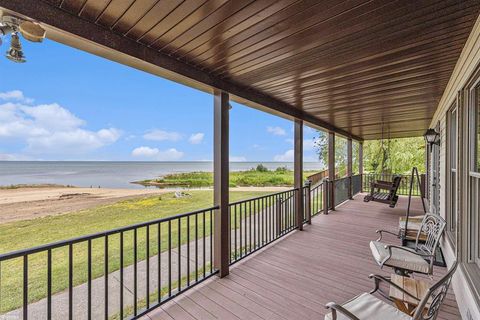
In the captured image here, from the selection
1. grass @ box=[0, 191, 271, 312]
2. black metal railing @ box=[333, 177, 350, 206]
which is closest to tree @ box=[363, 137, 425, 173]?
black metal railing @ box=[333, 177, 350, 206]

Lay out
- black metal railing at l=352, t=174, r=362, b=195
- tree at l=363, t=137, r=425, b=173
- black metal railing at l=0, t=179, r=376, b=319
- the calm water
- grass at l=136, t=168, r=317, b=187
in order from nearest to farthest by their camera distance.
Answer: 1. black metal railing at l=0, t=179, r=376, b=319
2. black metal railing at l=352, t=174, r=362, b=195
3. tree at l=363, t=137, r=425, b=173
4. the calm water
5. grass at l=136, t=168, r=317, b=187

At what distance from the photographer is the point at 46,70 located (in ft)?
45.8

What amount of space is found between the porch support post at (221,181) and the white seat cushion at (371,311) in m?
1.62

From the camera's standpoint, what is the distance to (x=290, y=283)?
2674 millimetres

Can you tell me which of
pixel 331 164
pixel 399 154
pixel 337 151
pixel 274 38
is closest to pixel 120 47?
pixel 274 38

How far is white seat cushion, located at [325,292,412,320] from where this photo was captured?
4.94 feet

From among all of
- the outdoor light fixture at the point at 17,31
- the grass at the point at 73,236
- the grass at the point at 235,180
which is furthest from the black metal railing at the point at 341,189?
the grass at the point at 235,180

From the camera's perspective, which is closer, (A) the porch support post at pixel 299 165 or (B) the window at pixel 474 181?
(B) the window at pixel 474 181

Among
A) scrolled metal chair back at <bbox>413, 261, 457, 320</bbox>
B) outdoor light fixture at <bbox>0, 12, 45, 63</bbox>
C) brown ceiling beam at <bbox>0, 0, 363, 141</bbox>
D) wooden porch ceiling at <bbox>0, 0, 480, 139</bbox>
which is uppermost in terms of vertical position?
wooden porch ceiling at <bbox>0, 0, 480, 139</bbox>

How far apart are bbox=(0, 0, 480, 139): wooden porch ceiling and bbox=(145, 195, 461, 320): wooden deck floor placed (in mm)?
2359

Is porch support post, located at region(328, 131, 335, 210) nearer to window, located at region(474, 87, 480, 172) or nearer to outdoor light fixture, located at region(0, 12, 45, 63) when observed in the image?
window, located at region(474, 87, 480, 172)

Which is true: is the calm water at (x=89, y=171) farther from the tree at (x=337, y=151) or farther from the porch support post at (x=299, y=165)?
the porch support post at (x=299, y=165)

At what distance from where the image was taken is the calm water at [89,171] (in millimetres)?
16697

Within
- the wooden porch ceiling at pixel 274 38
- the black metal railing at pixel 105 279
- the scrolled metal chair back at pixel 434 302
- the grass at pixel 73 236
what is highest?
the wooden porch ceiling at pixel 274 38
